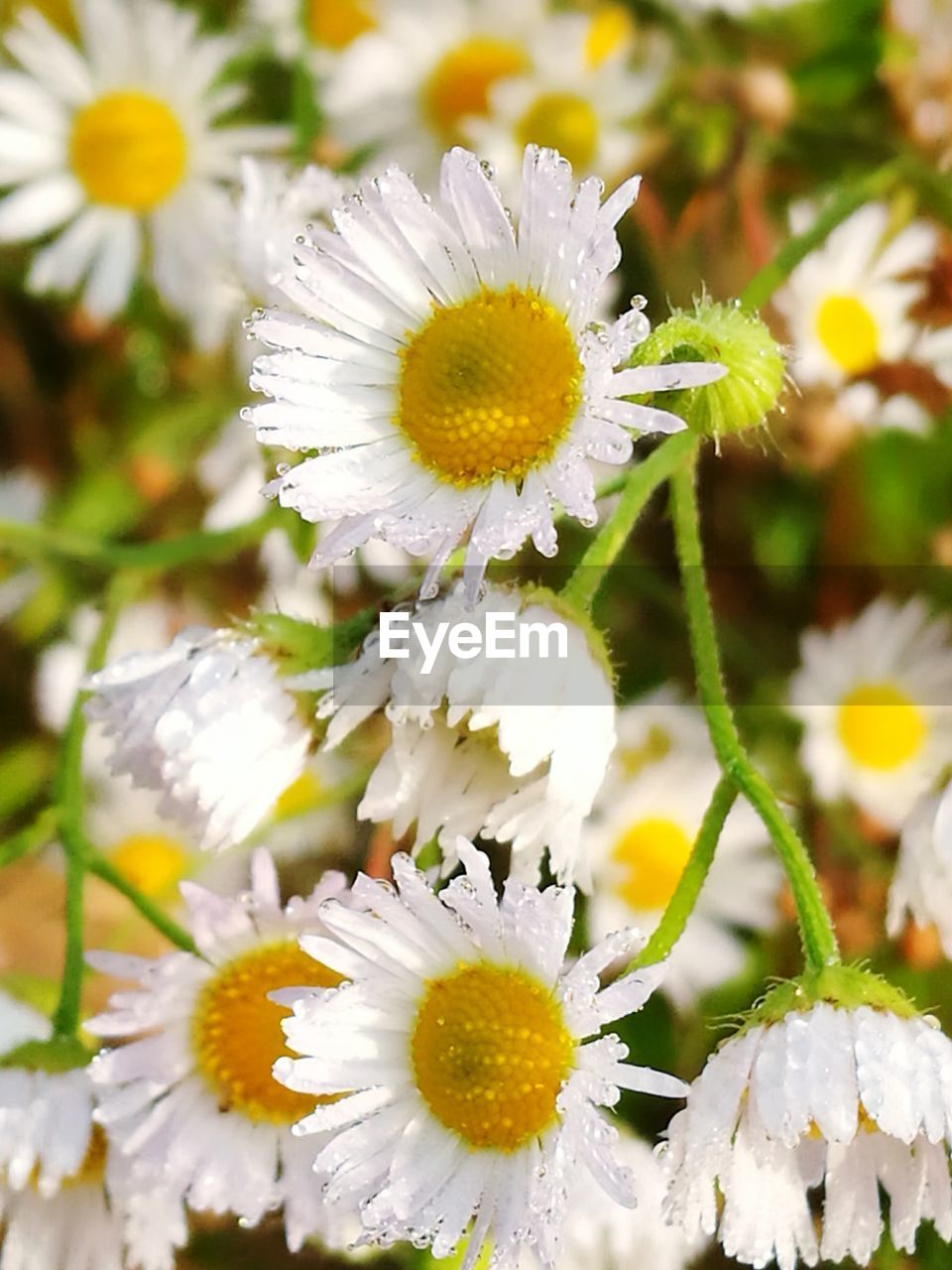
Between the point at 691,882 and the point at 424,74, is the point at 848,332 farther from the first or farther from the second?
the point at 691,882

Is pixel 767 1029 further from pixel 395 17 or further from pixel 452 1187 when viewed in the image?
pixel 395 17

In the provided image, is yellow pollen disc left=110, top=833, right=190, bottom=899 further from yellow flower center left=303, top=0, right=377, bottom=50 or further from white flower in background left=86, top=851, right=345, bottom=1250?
yellow flower center left=303, top=0, right=377, bottom=50

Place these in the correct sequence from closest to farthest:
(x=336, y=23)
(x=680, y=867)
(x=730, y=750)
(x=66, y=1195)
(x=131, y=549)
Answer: (x=730, y=750), (x=66, y=1195), (x=131, y=549), (x=680, y=867), (x=336, y=23)

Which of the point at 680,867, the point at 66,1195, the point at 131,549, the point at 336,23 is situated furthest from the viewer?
the point at 336,23

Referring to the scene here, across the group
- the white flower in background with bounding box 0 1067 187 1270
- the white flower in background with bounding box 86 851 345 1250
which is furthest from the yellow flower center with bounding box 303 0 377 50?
the white flower in background with bounding box 0 1067 187 1270

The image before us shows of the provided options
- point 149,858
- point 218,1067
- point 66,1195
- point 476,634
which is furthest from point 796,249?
point 149,858

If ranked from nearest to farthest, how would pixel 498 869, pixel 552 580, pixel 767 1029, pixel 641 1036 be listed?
1. pixel 767 1029
2. pixel 552 580
3. pixel 498 869
4. pixel 641 1036

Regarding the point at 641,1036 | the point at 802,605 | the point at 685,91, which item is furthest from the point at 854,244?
the point at 641,1036

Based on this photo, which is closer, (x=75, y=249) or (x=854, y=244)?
(x=854, y=244)
